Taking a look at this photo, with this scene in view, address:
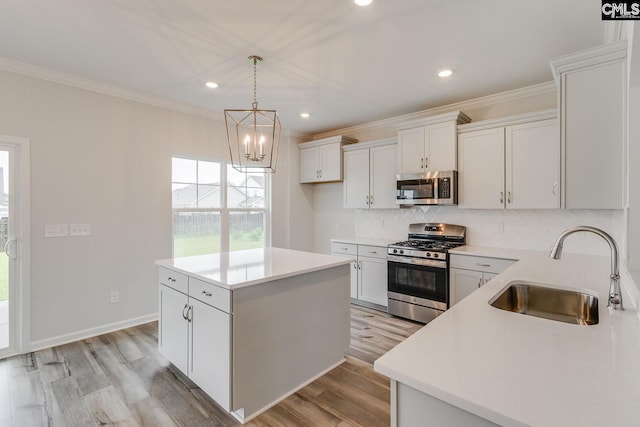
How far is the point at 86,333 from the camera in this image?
3236 millimetres

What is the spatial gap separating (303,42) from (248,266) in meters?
1.83

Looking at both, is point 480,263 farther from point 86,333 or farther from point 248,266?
point 86,333

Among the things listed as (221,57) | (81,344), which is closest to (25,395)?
(81,344)

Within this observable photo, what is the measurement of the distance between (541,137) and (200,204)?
13.5ft

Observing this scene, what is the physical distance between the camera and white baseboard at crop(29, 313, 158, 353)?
296cm

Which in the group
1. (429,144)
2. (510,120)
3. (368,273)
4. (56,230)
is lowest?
(368,273)

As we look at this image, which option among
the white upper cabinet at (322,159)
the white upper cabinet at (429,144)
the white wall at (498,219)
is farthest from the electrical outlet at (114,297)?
the white upper cabinet at (429,144)

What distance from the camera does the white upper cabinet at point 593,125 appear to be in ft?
7.06

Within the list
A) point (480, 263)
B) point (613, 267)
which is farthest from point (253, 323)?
point (480, 263)

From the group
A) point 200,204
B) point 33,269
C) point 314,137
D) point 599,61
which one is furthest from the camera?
point 314,137

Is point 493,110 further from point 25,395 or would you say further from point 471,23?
point 25,395

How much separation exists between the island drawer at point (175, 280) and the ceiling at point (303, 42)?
1.84 m

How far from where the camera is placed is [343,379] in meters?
2.48

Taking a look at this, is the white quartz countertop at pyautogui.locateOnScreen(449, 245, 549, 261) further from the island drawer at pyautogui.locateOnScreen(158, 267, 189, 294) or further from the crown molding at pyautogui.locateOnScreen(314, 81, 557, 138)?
the island drawer at pyautogui.locateOnScreen(158, 267, 189, 294)
